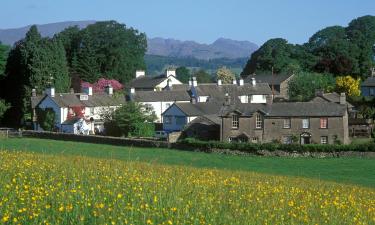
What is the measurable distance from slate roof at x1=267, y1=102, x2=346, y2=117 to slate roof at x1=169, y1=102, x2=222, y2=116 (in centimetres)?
1294

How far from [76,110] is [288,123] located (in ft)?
97.8

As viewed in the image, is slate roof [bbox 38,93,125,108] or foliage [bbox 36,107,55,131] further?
foliage [bbox 36,107,55,131]

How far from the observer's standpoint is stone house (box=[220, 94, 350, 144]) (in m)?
63.1

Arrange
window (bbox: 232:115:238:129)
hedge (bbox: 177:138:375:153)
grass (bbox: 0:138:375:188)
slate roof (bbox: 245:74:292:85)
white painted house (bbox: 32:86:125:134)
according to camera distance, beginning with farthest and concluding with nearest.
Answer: slate roof (bbox: 245:74:292:85)
white painted house (bbox: 32:86:125:134)
window (bbox: 232:115:238:129)
hedge (bbox: 177:138:375:153)
grass (bbox: 0:138:375:188)

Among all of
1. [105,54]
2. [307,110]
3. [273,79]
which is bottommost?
[307,110]

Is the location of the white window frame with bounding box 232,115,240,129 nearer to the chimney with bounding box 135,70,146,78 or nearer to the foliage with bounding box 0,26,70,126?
the foliage with bounding box 0,26,70,126

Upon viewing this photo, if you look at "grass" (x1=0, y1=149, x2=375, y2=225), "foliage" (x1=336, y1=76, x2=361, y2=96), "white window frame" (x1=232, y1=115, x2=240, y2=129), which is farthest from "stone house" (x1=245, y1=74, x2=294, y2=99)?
"grass" (x1=0, y1=149, x2=375, y2=225)

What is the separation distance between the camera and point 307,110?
211 feet

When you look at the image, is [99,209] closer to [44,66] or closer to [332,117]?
[332,117]

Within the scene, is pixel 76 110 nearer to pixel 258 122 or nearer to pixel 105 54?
pixel 258 122

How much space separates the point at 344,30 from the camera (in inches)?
5733

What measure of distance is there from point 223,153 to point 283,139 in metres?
8.72

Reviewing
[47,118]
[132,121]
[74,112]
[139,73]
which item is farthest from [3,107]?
[139,73]

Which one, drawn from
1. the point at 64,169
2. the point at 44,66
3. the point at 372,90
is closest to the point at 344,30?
the point at 372,90
